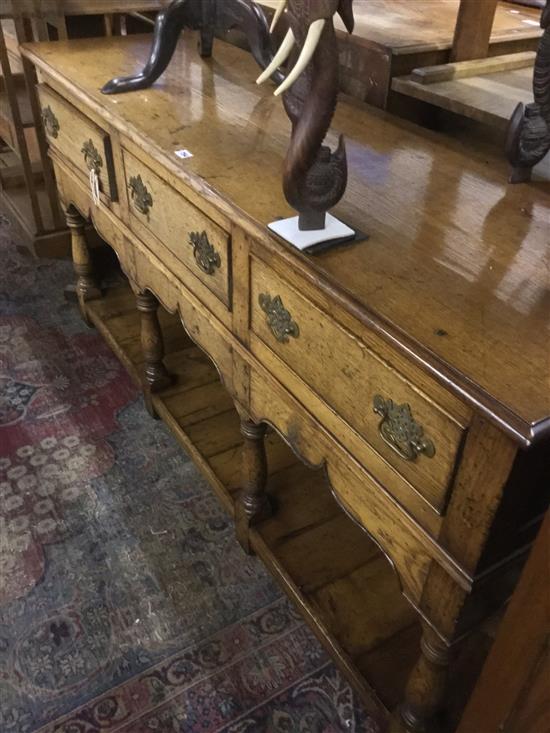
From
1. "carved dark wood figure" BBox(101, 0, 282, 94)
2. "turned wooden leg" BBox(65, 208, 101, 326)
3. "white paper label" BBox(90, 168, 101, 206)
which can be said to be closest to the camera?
"carved dark wood figure" BBox(101, 0, 282, 94)

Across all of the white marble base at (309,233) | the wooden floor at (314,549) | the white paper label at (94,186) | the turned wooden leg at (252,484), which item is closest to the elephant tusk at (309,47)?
the white marble base at (309,233)

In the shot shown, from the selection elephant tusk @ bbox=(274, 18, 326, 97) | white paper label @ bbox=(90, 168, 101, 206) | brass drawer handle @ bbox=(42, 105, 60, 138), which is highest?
elephant tusk @ bbox=(274, 18, 326, 97)

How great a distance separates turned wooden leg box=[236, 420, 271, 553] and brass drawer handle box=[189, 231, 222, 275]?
0.29 meters

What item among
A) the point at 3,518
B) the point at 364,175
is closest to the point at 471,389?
the point at 364,175

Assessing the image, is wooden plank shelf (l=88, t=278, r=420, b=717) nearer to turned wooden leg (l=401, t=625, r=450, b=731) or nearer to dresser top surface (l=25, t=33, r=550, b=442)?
turned wooden leg (l=401, t=625, r=450, b=731)

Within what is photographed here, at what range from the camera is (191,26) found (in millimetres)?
1370

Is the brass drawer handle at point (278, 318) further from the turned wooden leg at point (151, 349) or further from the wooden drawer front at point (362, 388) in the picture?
the turned wooden leg at point (151, 349)

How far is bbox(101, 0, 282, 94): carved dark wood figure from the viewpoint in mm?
1285

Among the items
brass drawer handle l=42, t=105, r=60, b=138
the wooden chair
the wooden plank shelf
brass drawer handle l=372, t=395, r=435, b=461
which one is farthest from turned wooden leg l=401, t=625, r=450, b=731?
the wooden chair

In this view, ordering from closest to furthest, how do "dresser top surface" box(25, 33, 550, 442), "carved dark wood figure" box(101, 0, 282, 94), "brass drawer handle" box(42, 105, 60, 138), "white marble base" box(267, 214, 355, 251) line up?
"dresser top surface" box(25, 33, 550, 442) → "white marble base" box(267, 214, 355, 251) → "carved dark wood figure" box(101, 0, 282, 94) → "brass drawer handle" box(42, 105, 60, 138)

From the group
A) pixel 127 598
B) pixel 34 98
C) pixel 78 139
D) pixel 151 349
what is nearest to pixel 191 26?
pixel 78 139

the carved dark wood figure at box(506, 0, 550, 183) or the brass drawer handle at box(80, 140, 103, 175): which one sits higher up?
the carved dark wood figure at box(506, 0, 550, 183)

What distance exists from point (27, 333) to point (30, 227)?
49 centimetres

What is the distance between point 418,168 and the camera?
1.03 meters
